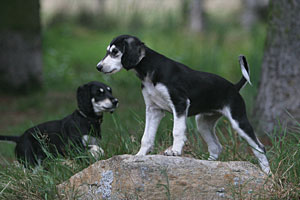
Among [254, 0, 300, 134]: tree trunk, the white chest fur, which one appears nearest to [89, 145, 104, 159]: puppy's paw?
the white chest fur

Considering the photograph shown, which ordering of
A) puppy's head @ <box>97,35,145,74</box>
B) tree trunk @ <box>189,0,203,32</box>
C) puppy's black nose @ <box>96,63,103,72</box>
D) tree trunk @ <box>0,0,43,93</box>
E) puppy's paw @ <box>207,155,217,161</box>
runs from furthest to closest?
tree trunk @ <box>189,0,203,32</box>
tree trunk @ <box>0,0,43,93</box>
puppy's paw @ <box>207,155,217,161</box>
puppy's head @ <box>97,35,145,74</box>
puppy's black nose @ <box>96,63,103,72</box>

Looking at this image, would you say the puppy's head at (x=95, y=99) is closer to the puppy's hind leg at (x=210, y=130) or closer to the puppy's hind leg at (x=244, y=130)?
the puppy's hind leg at (x=210, y=130)

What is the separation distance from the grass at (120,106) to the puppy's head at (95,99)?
210mm

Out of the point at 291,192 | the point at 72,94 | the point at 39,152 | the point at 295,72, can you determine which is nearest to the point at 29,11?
the point at 72,94

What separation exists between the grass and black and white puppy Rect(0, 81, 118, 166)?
18 centimetres

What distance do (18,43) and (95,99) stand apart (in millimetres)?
5500

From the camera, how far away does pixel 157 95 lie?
3834 millimetres

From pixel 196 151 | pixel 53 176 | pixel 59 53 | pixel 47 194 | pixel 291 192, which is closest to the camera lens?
pixel 291 192

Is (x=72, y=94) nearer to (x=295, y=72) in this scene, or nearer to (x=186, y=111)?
(x=295, y=72)

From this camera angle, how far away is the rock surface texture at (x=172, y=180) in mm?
3652

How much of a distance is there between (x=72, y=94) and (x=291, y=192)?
714 cm

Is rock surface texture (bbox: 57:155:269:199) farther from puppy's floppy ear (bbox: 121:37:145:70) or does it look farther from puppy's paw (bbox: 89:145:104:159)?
puppy's floppy ear (bbox: 121:37:145:70)

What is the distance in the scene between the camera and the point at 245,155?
4.60 meters

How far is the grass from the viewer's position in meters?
3.98
